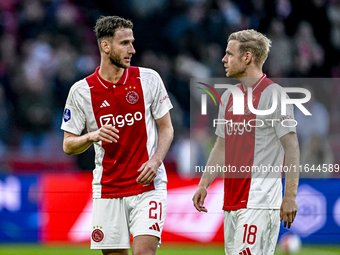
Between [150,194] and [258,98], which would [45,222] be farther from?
[258,98]

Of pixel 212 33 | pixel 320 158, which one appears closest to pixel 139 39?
pixel 212 33

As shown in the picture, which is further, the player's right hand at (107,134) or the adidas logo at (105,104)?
the adidas logo at (105,104)

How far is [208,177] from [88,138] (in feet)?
3.28

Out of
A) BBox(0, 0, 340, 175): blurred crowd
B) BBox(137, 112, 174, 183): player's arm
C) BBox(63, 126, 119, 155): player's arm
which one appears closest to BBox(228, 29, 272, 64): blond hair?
BBox(137, 112, 174, 183): player's arm

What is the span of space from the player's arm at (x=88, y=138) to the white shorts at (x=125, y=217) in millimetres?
468

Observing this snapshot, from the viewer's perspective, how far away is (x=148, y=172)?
395 cm

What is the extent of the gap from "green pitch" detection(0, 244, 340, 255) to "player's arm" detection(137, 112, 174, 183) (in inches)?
134

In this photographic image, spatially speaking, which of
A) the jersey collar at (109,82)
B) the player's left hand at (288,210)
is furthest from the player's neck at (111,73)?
the player's left hand at (288,210)

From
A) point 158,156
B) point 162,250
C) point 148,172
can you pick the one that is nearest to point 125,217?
point 148,172

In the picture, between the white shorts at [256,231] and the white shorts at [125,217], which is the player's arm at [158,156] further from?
the white shorts at [256,231]

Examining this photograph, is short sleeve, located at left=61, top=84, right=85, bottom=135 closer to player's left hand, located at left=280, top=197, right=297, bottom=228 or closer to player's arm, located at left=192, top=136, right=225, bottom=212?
player's arm, located at left=192, top=136, right=225, bottom=212

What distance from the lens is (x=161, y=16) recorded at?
1134cm

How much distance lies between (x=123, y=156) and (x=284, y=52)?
7.17 metres

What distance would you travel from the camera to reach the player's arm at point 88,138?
3805mm
